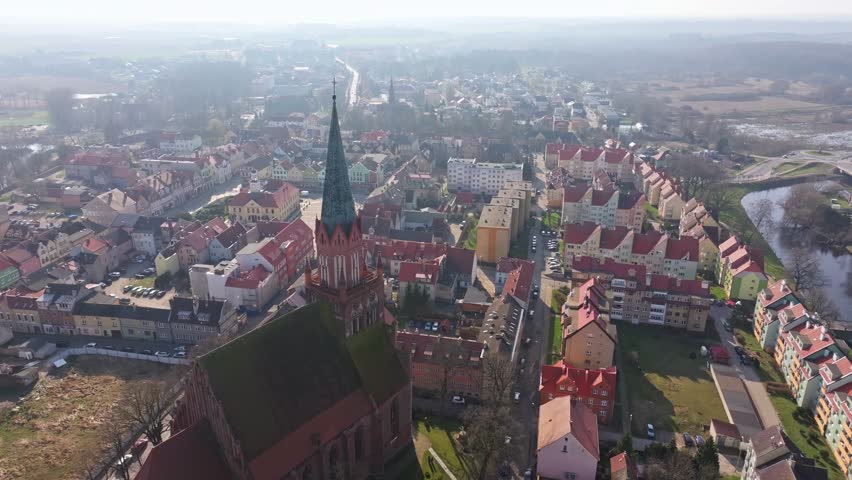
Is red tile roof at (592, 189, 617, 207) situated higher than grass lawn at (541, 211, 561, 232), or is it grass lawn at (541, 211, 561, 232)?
red tile roof at (592, 189, 617, 207)

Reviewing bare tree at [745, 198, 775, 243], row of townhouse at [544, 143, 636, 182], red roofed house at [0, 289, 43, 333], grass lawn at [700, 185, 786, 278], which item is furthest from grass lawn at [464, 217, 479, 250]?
red roofed house at [0, 289, 43, 333]

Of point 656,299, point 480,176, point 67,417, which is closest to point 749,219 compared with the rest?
point 480,176

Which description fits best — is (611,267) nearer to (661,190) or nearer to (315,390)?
(661,190)

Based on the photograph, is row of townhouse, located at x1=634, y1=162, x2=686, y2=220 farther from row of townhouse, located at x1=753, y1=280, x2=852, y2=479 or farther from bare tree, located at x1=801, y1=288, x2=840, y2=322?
row of townhouse, located at x1=753, y1=280, x2=852, y2=479

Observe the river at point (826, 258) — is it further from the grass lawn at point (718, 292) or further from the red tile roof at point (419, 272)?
the red tile roof at point (419, 272)

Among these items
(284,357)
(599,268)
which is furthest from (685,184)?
(284,357)

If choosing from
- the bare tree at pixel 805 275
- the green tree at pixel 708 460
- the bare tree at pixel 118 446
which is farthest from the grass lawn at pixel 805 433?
the bare tree at pixel 118 446
